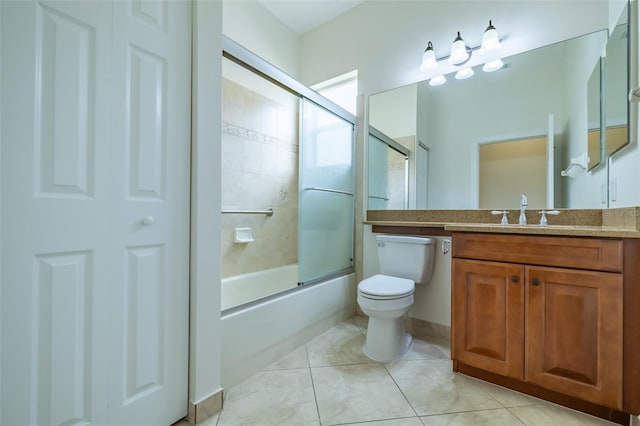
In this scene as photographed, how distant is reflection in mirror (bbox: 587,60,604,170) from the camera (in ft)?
5.07

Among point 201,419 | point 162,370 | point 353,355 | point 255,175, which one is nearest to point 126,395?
point 162,370

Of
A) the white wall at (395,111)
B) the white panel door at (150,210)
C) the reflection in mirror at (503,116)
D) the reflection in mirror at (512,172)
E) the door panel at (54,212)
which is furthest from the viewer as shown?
the white wall at (395,111)

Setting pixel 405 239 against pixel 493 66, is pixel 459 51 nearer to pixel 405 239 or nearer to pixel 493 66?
pixel 493 66

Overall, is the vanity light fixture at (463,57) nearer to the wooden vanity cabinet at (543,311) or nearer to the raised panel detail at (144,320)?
the wooden vanity cabinet at (543,311)

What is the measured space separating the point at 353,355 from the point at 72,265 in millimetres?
1546

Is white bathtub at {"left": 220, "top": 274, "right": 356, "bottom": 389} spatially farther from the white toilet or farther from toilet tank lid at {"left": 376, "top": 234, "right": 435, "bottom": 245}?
toilet tank lid at {"left": 376, "top": 234, "right": 435, "bottom": 245}

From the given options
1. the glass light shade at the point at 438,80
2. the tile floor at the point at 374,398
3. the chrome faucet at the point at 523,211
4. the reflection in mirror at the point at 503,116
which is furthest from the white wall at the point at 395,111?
the tile floor at the point at 374,398

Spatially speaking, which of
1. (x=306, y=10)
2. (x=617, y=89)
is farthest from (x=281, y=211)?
(x=617, y=89)

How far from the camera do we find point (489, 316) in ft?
4.82

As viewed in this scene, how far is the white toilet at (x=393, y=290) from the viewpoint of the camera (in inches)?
68.3

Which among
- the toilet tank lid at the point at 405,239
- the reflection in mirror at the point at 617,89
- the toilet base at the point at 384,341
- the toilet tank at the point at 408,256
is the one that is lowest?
the toilet base at the point at 384,341

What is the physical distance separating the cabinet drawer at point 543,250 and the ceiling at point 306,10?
2.30 m

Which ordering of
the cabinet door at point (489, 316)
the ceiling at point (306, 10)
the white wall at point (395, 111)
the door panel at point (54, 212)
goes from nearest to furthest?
the door panel at point (54, 212) < the cabinet door at point (489, 316) < the white wall at point (395, 111) < the ceiling at point (306, 10)

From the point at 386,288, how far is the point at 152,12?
5.82ft
